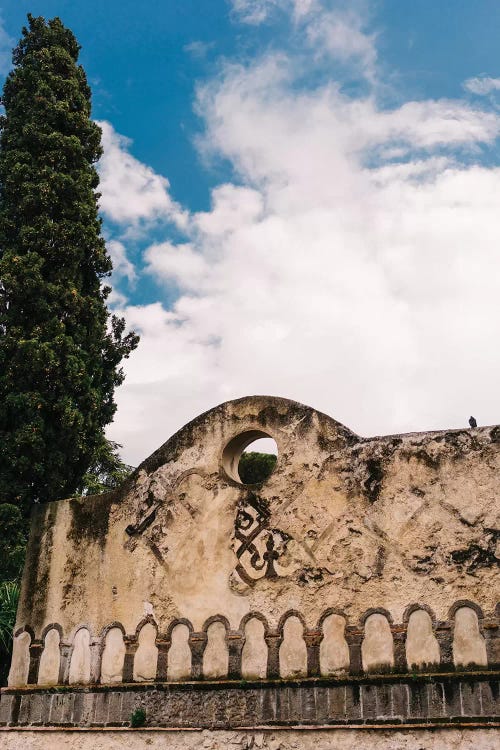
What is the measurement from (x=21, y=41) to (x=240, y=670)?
36.4 feet

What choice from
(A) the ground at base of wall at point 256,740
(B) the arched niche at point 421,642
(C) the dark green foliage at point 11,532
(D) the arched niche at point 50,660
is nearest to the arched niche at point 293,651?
(A) the ground at base of wall at point 256,740

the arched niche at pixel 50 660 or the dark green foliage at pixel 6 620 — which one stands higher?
the dark green foliage at pixel 6 620

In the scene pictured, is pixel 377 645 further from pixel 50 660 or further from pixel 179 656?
pixel 50 660

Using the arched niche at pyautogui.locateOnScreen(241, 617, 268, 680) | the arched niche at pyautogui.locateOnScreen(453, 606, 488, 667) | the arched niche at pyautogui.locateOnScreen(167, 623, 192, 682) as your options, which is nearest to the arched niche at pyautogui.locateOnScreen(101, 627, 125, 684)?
the arched niche at pyautogui.locateOnScreen(167, 623, 192, 682)

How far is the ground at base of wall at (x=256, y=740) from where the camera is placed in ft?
16.8

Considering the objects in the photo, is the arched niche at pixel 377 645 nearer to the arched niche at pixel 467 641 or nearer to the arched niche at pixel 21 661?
the arched niche at pixel 467 641

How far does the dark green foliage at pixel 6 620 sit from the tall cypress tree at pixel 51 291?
209 cm

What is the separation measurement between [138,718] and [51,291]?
5920mm

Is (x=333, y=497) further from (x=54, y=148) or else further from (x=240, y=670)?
(x=54, y=148)

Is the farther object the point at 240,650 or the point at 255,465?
the point at 255,465

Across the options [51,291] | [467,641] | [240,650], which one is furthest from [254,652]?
[51,291]

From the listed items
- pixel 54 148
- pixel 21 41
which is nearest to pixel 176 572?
pixel 54 148

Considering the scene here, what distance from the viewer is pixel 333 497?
634 centimetres

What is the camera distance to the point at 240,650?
6.19m
